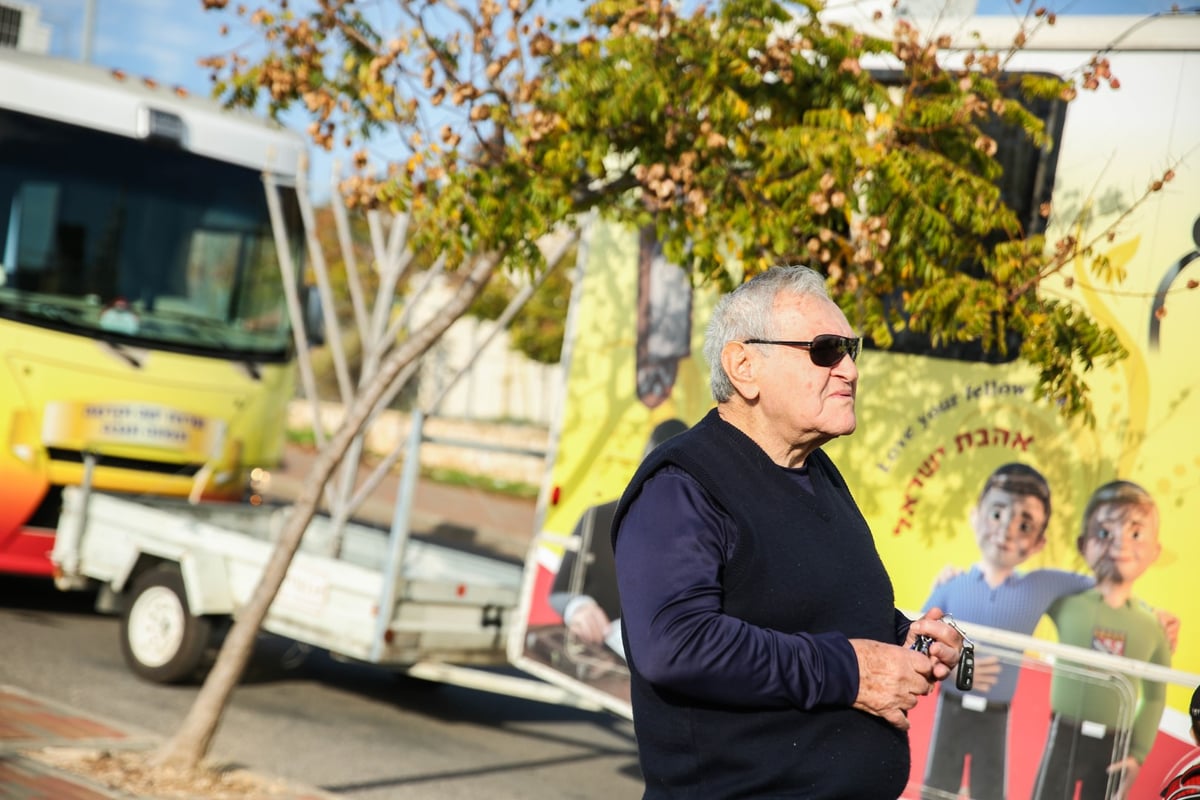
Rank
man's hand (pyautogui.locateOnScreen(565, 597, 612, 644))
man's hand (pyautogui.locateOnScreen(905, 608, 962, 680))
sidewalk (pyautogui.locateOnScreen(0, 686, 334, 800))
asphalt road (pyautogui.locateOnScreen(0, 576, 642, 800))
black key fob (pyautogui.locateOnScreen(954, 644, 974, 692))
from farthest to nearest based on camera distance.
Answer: asphalt road (pyautogui.locateOnScreen(0, 576, 642, 800))
man's hand (pyautogui.locateOnScreen(565, 597, 612, 644))
sidewalk (pyautogui.locateOnScreen(0, 686, 334, 800))
black key fob (pyautogui.locateOnScreen(954, 644, 974, 692))
man's hand (pyautogui.locateOnScreen(905, 608, 962, 680))

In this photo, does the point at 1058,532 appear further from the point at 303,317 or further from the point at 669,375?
the point at 303,317

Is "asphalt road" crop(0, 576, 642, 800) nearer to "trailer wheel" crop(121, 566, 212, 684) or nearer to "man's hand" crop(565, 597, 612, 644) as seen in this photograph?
"trailer wheel" crop(121, 566, 212, 684)

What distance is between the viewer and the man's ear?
8.93 feet

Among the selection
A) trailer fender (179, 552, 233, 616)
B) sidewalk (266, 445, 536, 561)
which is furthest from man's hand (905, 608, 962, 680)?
sidewalk (266, 445, 536, 561)

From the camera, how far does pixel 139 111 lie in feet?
32.1

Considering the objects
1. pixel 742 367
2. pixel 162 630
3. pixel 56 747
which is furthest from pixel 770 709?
pixel 162 630

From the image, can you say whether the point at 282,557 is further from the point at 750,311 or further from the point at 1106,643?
the point at 750,311

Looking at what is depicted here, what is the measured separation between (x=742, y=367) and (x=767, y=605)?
511mm

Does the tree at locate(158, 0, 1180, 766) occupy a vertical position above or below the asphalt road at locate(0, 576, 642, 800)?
above

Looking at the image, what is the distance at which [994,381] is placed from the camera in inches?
221

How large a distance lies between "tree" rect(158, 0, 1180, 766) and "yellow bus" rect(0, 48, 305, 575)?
3981 mm

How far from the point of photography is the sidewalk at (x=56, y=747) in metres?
5.41

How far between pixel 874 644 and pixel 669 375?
420 centimetres

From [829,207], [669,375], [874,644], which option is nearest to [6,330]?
[669,375]
